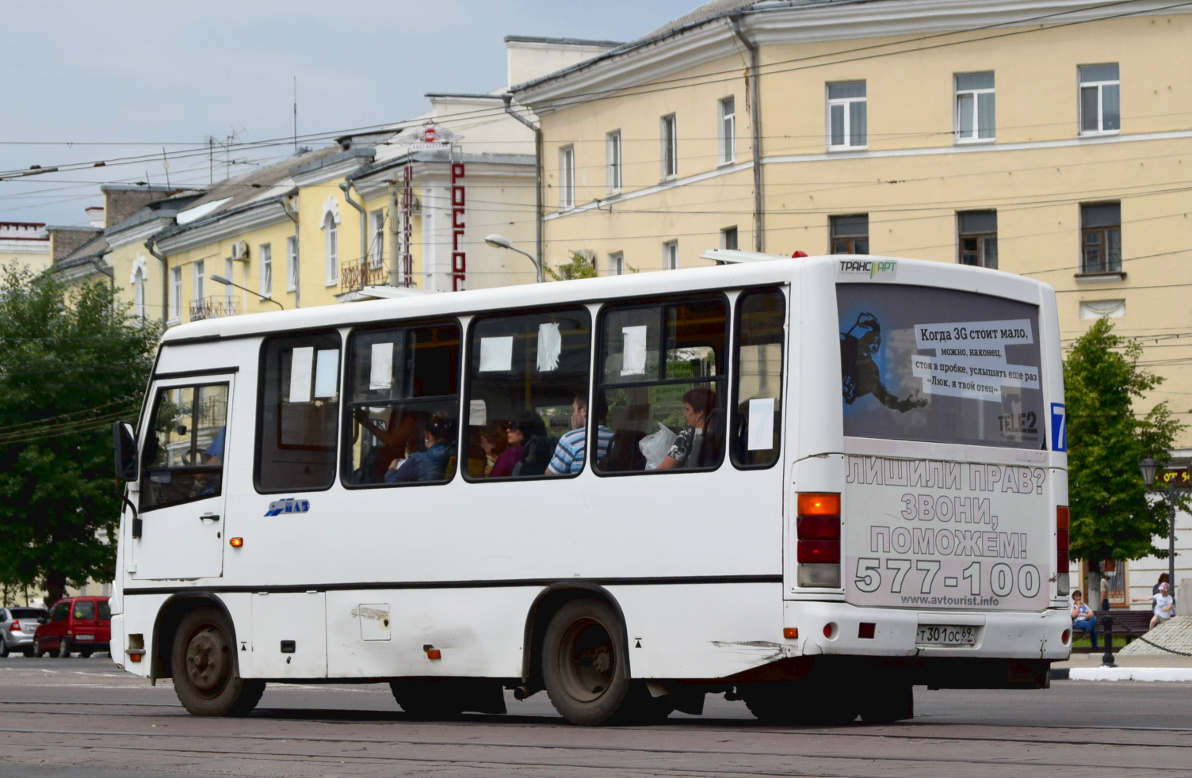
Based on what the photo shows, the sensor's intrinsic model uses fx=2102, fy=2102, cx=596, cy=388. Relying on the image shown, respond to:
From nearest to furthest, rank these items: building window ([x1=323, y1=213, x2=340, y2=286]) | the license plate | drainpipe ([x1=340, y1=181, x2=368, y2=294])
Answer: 1. the license plate
2. drainpipe ([x1=340, y1=181, x2=368, y2=294])
3. building window ([x1=323, y1=213, x2=340, y2=286])

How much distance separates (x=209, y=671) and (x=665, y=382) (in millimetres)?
4754

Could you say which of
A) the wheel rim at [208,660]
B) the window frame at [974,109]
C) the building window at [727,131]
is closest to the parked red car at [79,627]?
the building window at [727,131]

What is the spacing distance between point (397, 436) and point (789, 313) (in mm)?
3294

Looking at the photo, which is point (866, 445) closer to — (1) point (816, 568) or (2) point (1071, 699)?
(1) point (816, 568)

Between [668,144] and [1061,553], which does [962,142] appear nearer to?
[668,144]

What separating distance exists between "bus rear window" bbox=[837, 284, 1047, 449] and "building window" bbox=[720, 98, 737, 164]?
32170mm

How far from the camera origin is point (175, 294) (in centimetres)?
6519

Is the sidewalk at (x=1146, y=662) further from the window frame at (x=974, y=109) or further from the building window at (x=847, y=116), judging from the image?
the building window at (x=847, y=116)

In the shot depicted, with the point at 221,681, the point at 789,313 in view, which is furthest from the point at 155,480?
the point at 789,313

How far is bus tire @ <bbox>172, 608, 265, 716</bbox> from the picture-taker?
15.4 metres

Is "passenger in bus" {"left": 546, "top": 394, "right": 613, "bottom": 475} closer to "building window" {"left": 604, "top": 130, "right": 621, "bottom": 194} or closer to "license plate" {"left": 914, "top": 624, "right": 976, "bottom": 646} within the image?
"license plate" {"left": 914, "top": 624, "right": 976, "bottom": 646}

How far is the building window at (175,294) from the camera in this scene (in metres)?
64.8

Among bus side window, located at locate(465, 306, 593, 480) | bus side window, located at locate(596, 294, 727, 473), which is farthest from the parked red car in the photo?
bus side window, located at locate(596, 294, 727, 473)

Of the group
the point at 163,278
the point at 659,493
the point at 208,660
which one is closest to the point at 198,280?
the point at 163,278
